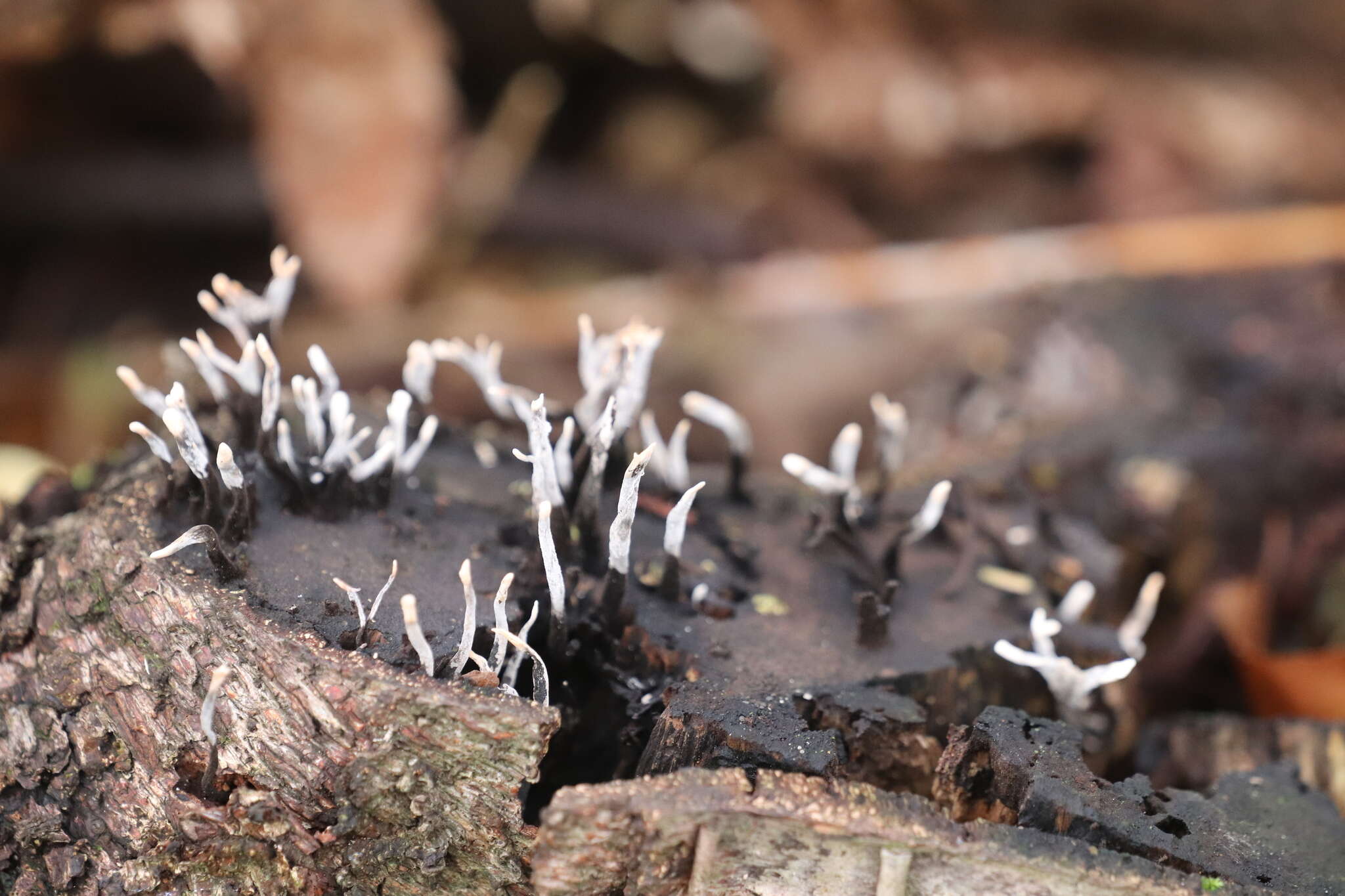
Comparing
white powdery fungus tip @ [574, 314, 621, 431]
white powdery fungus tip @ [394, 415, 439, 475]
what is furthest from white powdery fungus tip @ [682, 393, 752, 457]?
white powdery fungus tip @ [394, 415, 439, 475]

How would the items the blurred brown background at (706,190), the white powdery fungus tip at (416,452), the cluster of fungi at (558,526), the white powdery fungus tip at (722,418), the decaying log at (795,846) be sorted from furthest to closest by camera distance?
1. the blurred brown background at (706,190)
2. the white powdery fungus tip at (722,418)
3. the white powdery fungus tip at (416,452)
4. the cluster of fungi at (558,526)
5. the decaying log at (795,846)

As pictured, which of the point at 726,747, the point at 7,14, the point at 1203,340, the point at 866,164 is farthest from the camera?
the point at 866,164

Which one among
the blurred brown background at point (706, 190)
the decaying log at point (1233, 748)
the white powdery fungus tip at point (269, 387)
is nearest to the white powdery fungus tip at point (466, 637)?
the white powdery fungus tip at point (269, 387)

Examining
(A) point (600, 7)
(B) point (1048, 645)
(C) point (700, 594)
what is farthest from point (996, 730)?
(A) point (600, 7)

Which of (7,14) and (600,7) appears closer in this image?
(7,14)

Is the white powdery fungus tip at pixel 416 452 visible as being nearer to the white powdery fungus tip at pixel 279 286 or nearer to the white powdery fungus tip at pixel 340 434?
the white powdery fungus tip at pixel 340 434

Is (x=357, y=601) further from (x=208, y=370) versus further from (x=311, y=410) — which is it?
(x=208, y=370)

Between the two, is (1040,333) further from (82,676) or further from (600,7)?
(82,676)
